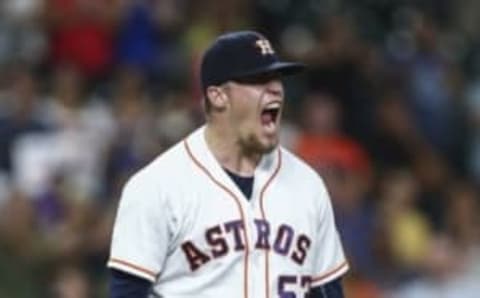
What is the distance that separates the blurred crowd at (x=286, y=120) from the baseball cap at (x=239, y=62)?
12.3 ft

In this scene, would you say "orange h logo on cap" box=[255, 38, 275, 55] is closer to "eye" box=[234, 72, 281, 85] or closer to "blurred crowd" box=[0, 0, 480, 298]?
"eye" box=[234, 72, 281, 85]

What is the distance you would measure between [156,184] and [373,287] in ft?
16.7

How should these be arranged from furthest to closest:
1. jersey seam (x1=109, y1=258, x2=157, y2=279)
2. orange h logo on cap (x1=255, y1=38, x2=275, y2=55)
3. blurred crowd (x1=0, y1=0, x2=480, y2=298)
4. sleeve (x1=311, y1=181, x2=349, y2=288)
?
blurred crowd (x1=0, y1=0, x2=480, y2=298) < sleeve (x1=311, y1=181, x2=349, y2=288) < orange h logo on cap (x1=255, y1=38, x2=275, y2=55) < jersey seam (x1=109, y1=258, x2=157, y2=279)

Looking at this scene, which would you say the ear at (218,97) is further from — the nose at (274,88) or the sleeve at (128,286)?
the sleeve at (128,286)

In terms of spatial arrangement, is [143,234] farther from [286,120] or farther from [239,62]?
[286,120]

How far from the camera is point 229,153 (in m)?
6.45

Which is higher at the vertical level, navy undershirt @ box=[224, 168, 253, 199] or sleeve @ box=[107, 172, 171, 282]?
navy undershirt @ box=[224, 168, 253, 199]

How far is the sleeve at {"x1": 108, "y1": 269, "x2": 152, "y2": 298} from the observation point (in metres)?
6.24

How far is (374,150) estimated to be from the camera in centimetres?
1266

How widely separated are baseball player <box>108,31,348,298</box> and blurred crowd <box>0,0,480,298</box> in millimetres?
3616

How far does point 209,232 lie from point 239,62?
1.89ft

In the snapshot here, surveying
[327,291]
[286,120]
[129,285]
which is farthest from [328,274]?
[286,120]

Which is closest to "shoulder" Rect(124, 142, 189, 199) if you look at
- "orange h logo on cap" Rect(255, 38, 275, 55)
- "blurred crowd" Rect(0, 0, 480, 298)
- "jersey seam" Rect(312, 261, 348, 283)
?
"orange h logo on cap" Rect(255, 38, 275, 55)

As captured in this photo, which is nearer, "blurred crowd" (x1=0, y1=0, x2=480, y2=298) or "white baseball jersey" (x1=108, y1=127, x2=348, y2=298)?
"white baseball jersey" (x1=108, y1=127, x2=348, y2=298)
